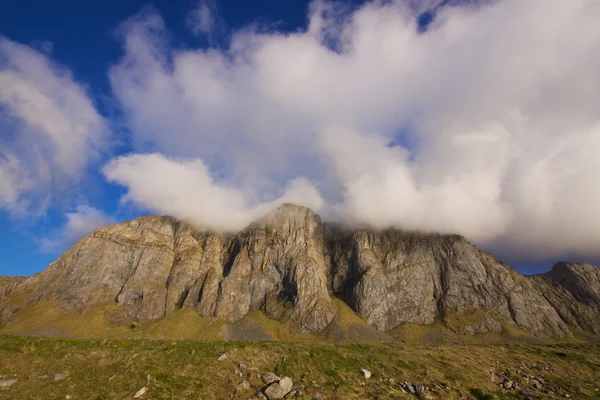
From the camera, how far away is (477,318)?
129250 millimetres

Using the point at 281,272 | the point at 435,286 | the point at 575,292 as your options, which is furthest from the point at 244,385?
the point at 575,292

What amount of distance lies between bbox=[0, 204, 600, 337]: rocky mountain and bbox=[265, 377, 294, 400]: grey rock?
361ft

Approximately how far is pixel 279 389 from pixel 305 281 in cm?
12582

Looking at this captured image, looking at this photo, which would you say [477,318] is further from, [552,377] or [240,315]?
[552,377]

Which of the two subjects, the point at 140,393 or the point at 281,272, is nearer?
the point at 140,393

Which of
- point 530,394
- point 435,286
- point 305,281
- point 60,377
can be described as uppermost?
point 305,281

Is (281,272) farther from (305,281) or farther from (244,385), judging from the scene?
(244,385)

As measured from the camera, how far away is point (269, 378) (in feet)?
78.4

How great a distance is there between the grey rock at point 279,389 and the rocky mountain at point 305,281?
361 ft

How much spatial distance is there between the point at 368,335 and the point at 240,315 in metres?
59.0

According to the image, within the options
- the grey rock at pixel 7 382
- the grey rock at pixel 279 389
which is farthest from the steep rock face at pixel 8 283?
the grey rock at pixel 279 389

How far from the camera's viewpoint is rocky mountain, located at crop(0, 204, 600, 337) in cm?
13525

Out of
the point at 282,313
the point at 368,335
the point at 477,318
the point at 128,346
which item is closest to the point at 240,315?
the point at 282,313

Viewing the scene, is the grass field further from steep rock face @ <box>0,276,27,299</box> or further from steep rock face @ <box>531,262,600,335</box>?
steep rock face @ <box>0,276,27,299</box>
